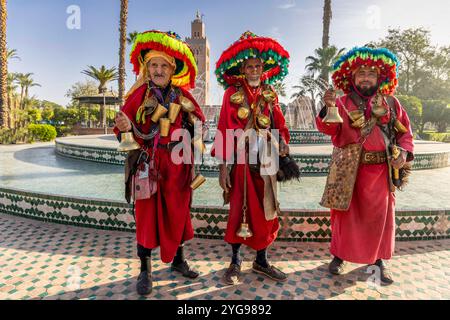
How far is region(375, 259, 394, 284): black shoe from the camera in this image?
2662mm

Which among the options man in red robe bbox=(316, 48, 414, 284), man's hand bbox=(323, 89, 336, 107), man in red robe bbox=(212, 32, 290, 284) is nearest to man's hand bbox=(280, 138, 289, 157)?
man in red robe bbox=(212, 32, 290, 284)

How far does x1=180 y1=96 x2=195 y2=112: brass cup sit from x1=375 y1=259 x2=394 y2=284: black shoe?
2.32 m

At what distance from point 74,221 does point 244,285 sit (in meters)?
2.67

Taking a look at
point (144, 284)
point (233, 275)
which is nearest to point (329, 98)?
point (233, 275)

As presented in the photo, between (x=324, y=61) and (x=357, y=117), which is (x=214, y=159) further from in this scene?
(x=324, y=61)

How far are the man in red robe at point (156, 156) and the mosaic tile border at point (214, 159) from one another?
331 centimetres

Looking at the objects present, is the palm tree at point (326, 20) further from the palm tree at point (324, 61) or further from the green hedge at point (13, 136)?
the green hedge at point (13, 136)

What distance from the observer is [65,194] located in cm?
411

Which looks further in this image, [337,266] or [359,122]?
[337,266]

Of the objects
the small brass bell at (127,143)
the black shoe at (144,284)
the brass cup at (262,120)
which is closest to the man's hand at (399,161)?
the brass cup at (262,120)

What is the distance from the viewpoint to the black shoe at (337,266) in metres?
2.79

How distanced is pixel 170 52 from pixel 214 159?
4.24m

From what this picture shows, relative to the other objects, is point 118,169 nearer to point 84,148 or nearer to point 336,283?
point 84,148

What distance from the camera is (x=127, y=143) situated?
2.27 metres
